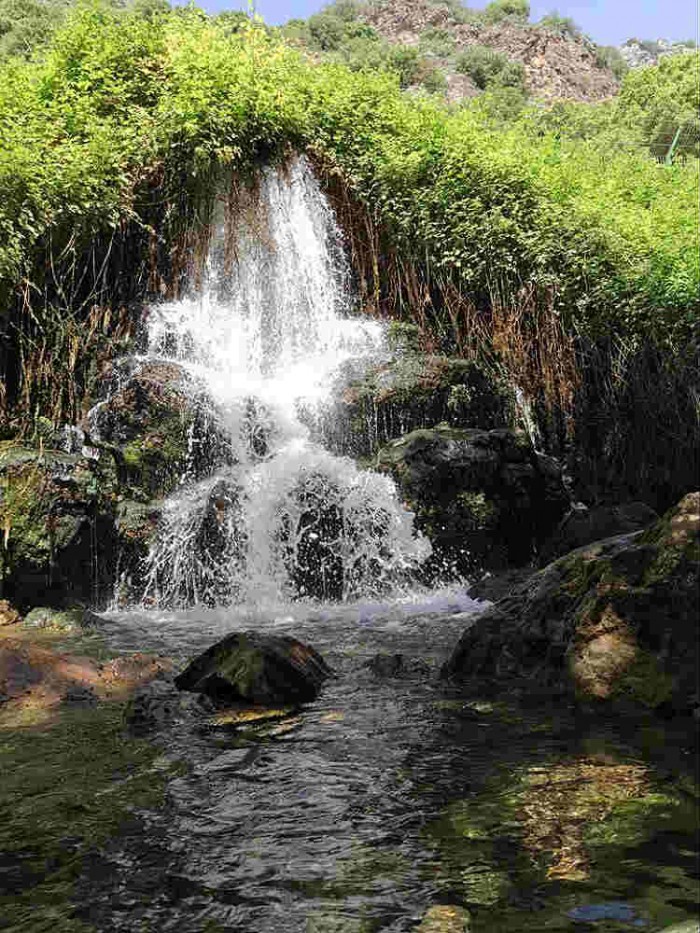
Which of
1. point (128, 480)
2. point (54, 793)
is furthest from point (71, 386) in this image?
point (54, 793)

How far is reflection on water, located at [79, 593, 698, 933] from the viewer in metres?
2.11

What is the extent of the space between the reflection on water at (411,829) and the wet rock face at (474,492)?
485cm

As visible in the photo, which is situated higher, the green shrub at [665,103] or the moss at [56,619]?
the green shrub at [665,103]

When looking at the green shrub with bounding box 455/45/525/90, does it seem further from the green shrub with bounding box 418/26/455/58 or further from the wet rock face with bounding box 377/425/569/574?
the wet rock face with bounding box 377/425/569/574

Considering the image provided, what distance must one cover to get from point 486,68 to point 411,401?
38.3 meters

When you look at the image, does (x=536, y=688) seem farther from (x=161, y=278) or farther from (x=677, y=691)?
(x=161, y=278)

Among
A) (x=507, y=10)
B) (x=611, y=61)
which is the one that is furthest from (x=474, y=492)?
(x=507, y=10)

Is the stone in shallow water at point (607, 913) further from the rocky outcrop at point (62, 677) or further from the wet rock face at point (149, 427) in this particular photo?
the wet rock face at point (149, 427)

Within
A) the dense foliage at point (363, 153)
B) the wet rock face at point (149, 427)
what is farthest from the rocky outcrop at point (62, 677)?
the dense foliage at point (363, 153)

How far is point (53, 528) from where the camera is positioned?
8.03m

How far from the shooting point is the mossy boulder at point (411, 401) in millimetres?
10102

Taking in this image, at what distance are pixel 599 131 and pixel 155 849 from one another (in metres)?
31.8

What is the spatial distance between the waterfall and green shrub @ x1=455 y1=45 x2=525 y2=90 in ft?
111

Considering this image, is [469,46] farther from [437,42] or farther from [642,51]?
[642,51]
